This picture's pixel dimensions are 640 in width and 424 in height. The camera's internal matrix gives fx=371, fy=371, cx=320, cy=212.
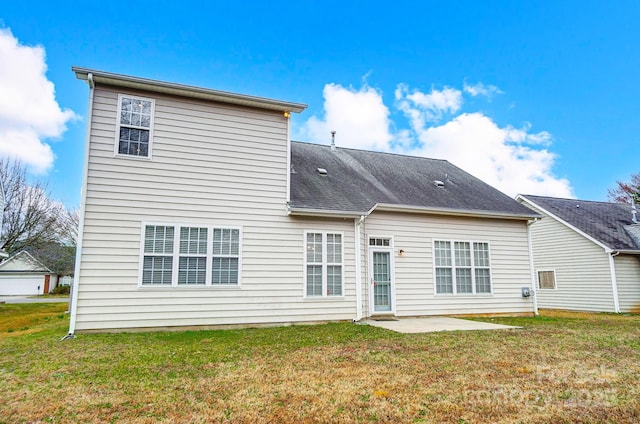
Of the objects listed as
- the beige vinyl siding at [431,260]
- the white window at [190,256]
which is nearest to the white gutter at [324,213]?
the beige vinyl siding at [431,260]

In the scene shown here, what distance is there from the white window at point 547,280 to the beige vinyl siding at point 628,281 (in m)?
2.23

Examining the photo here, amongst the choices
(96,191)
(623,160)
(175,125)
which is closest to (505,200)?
(175,125)

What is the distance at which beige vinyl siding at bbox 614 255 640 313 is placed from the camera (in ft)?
44.5

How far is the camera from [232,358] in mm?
5285

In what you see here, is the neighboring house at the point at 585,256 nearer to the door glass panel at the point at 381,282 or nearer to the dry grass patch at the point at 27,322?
the door glass panel at the point at 381,282

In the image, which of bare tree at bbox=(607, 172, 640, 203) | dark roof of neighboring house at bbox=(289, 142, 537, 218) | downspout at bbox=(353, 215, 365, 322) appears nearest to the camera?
downspout at bbox=(353, 215, 365, 322)

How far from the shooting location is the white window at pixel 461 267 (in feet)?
34.7

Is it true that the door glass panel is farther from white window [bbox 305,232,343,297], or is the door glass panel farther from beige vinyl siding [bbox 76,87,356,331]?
white window [bbox 305,232,343,297]

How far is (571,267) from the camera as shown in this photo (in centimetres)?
1497

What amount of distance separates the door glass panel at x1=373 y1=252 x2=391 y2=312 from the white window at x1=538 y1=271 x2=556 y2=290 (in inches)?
384

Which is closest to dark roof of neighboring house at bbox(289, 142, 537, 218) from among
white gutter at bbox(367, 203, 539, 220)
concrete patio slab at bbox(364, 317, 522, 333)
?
white gutter at bbox(367, 203, 539, 220)

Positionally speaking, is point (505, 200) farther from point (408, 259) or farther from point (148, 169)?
point (148, 169)

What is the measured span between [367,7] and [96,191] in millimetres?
11624

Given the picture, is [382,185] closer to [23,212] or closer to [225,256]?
[225,256]
